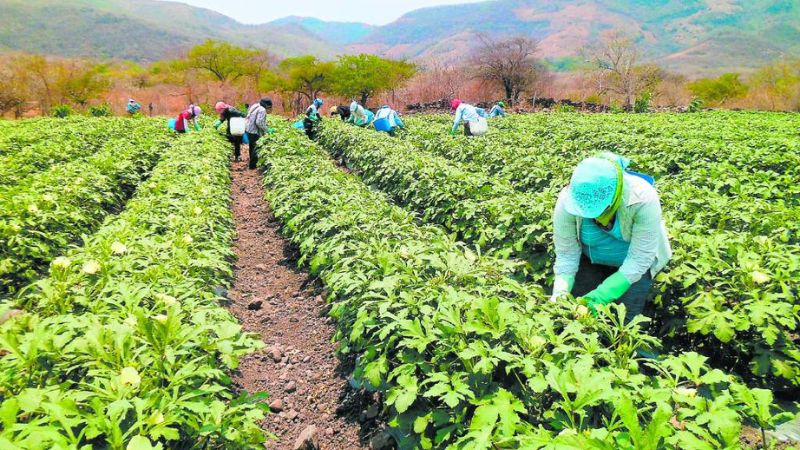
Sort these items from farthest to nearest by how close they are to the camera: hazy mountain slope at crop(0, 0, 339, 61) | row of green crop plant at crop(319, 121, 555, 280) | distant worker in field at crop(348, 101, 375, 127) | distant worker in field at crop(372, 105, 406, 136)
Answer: hazy mountain slope at crop(0, 0, 339, 61) → distant worker in field at crop(348, 101, 375, 127) → distant worker in field at crop(372, 105, 406, 136) → row of green crop plant at crop(319, 121, 555, 280)

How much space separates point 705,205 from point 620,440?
4384mm

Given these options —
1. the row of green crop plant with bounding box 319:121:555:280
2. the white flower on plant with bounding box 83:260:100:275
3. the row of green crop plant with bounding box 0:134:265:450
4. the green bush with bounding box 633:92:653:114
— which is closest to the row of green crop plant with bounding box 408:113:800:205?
the row of green crop plant with bounding box 319:121:555:280

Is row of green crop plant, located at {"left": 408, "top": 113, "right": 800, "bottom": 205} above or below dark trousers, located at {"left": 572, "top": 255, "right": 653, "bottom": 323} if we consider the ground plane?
above

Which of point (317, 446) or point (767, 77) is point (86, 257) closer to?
point (317, 446)

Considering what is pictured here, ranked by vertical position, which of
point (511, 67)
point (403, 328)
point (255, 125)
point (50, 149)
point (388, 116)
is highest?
point (511, 67)

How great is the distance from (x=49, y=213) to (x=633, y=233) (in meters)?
6.00

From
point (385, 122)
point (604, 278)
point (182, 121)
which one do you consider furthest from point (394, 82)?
point (604, 278)

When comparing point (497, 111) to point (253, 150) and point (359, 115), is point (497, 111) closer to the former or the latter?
point (359, 115)

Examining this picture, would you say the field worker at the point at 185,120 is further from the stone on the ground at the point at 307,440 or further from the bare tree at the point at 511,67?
the bare tree at the point at 511,67

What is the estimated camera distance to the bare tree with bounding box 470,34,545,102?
45.0m

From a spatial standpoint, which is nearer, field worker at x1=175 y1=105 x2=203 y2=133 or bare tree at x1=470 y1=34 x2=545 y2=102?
field worker at x1=175 y1=105 x2=203 y2=133

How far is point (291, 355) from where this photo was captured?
4270mm

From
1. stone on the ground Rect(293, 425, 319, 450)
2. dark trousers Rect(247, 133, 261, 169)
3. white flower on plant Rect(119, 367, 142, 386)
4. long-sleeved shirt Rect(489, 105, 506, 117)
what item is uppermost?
long-sleeved shirt Rect(489, 105, 506, 117)

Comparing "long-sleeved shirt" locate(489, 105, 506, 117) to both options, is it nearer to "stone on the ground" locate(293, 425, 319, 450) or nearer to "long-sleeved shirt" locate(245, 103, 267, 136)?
"long-sleeved shirt" locate(245, 103, 267, 136)
